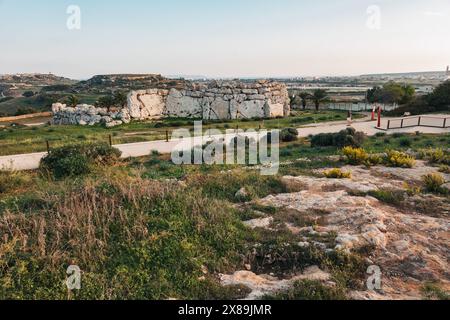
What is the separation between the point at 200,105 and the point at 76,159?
23934 millimetres

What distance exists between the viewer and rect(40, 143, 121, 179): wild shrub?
1181 centimetres

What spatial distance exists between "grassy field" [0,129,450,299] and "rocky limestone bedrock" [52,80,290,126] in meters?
25.7

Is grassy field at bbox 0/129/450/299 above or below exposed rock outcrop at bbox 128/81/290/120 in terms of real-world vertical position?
below

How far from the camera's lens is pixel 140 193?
7.10 m

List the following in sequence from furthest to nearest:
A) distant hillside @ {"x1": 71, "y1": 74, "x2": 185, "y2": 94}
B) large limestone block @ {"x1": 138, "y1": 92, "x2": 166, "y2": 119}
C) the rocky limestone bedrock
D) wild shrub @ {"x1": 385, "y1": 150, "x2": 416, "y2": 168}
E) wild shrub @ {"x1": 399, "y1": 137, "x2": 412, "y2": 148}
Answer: distant hillside @ {"x1": 71, "y1": 74, "x2": 185, "y2": 94}, large limestone block @ {"x1": 138, "y1": 92, "x2": 166, "y2": 119}, the rocky limestone bedrock, wild shrub @ {"x1": 399, "y1": 137, "x2": 412, "y2": 148}, wild shrub @ {"x1": 385, "y1": 150, "x2": 416, "y2": 168}

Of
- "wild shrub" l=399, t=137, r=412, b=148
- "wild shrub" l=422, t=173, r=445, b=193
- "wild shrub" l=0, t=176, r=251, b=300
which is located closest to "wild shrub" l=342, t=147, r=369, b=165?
"wild shrub" l=422, t=173, r=445, b=193

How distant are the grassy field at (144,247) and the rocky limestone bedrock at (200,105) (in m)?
25.7

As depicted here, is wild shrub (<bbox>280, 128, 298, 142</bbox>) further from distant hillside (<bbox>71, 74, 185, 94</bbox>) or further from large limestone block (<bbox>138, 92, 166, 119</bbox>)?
distant hillside (<bbox>71, 74, 185, 94</bbox>)

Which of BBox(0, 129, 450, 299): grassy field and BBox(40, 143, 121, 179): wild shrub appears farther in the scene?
BBox(40, 143, 121, 179): wild shrub

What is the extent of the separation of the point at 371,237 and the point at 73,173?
9.54 meters

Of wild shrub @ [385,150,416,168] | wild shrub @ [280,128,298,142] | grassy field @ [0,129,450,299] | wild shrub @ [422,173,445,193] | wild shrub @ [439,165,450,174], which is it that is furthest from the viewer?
wild shrub @ [280,128,298,142]

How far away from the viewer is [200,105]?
3519 cm

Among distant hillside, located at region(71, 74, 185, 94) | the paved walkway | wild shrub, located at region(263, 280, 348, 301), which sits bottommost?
the paved walkway
